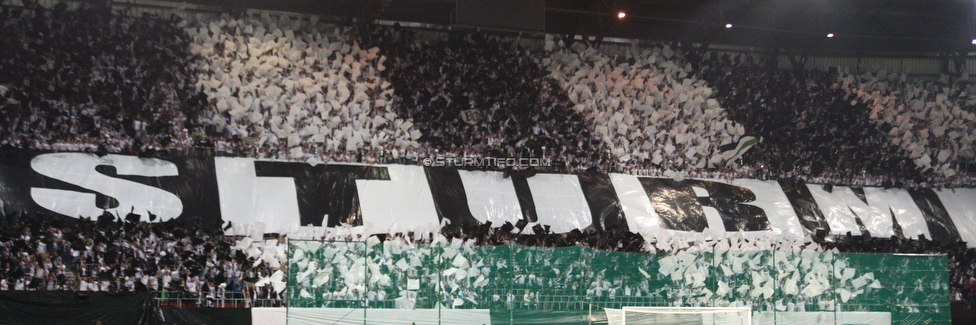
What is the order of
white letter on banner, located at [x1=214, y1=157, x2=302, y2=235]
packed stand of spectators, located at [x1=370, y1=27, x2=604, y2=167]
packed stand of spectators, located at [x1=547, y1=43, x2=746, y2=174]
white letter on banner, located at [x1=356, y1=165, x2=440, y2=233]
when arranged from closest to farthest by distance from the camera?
white letter on banner, located at [x1=214, y1=157, x2=302, y2=235] < white letter on banner, located at [x1=356, y1=165, x2=440, y2=233] < packed stand of spectators, located at [x1=370, y1=27, x2=604, y2=167] < packed stand of spectators, located at [x1=547, y1=43, x2=746, y2=174]

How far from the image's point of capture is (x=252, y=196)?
63.1ft

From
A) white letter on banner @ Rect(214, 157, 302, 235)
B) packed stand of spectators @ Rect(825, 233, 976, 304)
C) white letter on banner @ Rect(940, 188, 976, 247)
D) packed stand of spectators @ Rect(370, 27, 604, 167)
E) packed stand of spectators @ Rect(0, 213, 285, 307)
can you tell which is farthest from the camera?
white letter on banner @ Rect(940, 188, 976, 247)

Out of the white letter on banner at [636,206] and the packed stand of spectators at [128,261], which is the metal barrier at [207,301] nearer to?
the packed stand of spectators at [128,261]

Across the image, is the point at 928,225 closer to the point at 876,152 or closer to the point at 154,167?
the point at 876,152

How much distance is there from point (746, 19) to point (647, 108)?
4879mm

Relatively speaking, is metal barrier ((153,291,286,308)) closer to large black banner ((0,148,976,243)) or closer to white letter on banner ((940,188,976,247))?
large black banner ((0,148,976,243))

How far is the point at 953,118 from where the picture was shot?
26.3 m

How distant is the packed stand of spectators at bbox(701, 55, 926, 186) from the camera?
23891 mm

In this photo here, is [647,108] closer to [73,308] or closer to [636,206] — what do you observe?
[636,206]

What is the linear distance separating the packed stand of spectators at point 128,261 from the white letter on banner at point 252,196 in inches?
39.9

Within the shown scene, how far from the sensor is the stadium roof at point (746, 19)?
2444 centimetres

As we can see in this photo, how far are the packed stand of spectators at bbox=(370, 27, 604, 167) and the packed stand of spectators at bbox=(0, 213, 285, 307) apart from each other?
581cm

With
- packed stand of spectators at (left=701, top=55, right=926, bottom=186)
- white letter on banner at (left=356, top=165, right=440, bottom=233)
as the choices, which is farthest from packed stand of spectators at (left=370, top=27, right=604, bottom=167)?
packed stand of spectators at (left=701, top=55, right=926, bottom=186)

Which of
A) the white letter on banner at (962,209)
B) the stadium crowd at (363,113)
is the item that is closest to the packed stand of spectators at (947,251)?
the stadium crowd at (363,113)
